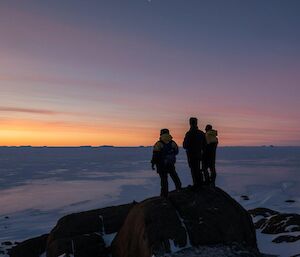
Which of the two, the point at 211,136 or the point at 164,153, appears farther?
the point at 211,136

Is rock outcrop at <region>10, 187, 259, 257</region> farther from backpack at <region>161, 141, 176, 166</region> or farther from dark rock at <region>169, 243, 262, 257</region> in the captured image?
backpack at <region>161, 141, 176, 166</region>

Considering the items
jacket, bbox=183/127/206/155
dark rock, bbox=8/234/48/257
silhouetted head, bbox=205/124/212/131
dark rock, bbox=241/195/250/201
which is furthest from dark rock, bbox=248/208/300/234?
dark rock, bbox=241/195/250/201

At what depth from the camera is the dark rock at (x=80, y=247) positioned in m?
13.9

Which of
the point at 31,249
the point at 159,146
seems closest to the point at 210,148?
the point at 159,146

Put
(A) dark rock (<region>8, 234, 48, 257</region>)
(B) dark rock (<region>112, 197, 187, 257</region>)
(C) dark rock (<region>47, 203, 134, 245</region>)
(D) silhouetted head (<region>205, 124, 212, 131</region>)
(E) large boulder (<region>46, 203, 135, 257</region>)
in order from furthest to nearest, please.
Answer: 1. (A) dark rock (<region>8, 234, 48, 257</region>)
2. (C) dark rock (<region>47, 203, 134, 245</region>)
3. (D) silhouetted head (<region>205, 124, 212, 131</region>)
4. (E) large boulder (<region>46, 203, 135, 257</region>)
5. (B) dark rock (<region>112, 197, 187, 257</region>)

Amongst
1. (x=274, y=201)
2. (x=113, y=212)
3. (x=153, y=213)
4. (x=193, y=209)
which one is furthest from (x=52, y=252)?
(x=274, y=201)

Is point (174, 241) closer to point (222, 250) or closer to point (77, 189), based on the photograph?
point (222, 250)

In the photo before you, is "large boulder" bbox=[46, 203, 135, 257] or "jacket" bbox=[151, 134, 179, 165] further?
"large boulder" bbox=[46, 203, 135, 257]

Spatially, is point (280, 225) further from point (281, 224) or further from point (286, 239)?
point (286, 239)

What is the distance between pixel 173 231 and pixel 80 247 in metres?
4.21

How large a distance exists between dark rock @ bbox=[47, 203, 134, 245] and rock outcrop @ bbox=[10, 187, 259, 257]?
86mm

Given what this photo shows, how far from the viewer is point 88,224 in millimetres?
15602

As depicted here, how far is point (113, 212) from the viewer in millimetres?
16219

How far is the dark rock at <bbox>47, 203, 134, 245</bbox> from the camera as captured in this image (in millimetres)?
15367
